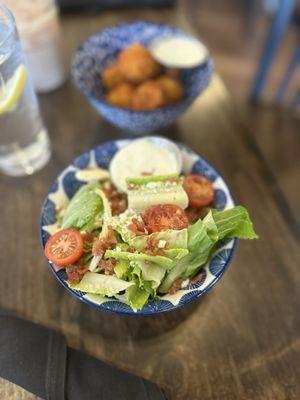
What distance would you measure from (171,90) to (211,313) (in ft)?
2.04

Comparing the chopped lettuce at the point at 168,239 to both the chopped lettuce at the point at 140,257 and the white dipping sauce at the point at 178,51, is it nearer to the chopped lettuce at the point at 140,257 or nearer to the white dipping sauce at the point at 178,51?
the chopped lettuce at the point at 140,257

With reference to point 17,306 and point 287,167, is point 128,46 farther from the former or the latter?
point 287,167

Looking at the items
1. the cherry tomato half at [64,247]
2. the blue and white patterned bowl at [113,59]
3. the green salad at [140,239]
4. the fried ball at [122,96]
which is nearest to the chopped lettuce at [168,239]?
the green salad at [140,239]

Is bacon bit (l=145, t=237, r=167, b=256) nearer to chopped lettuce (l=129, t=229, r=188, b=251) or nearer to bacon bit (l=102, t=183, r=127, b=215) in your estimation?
chopped lettuce (l=129, t=229, r=188, b=251)

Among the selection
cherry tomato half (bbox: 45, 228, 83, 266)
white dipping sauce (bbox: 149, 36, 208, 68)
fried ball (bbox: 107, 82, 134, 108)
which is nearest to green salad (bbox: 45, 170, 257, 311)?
cherry tomato half (bbox: 45, 228, 83, 266)

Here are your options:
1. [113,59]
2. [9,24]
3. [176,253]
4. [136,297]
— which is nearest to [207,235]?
[176,253]

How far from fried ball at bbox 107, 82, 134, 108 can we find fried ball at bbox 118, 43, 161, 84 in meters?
0.03

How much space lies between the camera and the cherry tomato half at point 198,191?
2.68ft

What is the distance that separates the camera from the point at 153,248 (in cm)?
69


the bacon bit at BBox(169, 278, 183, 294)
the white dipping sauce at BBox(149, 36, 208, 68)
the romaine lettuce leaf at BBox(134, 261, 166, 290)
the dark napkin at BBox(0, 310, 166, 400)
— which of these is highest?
the white dipping sauce at BBox(149, 36, 208, 68)

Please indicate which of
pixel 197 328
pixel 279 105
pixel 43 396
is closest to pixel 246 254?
pixel 197 328

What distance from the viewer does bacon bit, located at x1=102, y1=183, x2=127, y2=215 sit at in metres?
0.82

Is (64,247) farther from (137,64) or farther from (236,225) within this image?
(137,64)

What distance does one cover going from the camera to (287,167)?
1.83 m
